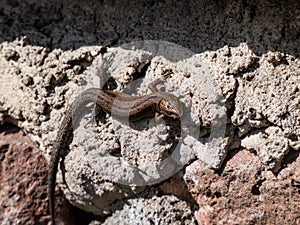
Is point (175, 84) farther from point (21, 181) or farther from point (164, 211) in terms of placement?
point (21, 181)

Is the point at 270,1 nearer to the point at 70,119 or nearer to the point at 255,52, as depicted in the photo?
the point at 255,52

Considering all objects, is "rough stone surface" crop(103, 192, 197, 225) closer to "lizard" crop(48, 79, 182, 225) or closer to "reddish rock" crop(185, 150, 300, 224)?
"reddish rock" crop(185, 150, 300, 224)

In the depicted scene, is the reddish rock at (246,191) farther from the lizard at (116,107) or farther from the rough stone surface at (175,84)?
the lizard at (116,107)

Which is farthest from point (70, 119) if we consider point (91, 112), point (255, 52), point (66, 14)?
point (255, 52)

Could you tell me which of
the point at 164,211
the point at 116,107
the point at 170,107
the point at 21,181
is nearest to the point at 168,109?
the point at 170,107

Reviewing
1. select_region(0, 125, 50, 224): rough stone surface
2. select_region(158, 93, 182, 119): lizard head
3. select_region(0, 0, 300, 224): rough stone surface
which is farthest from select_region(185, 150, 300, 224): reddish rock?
select_region(0, 125, 50, 224): rough stone surface
